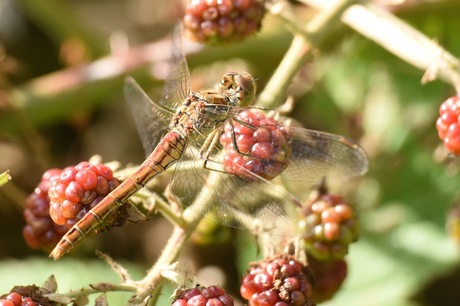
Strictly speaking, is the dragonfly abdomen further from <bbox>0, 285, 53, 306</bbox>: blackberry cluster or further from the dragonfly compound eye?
the dragonfly compound eye

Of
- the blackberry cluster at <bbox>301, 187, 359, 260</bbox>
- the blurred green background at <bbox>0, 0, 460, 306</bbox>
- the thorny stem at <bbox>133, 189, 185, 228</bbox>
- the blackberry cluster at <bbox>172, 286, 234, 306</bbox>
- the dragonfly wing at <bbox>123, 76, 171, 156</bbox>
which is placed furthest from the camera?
the blurred green background at <bbox>0, 0, 460, 306</bbox>

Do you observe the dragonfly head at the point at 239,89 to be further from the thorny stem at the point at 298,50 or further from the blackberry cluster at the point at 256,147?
the blackberry cluster at the point at 256,147

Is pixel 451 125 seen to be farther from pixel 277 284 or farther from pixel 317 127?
pixel 317 127

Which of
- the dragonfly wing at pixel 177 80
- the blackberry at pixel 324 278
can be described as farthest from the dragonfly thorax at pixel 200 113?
the blackberry at pixel 324 278

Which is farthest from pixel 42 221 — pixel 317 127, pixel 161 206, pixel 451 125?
pixel 317 127

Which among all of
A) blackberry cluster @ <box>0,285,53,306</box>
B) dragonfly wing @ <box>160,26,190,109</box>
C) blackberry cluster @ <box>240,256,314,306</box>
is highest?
dragonfly wing @ <box>160,26,190,109</box>

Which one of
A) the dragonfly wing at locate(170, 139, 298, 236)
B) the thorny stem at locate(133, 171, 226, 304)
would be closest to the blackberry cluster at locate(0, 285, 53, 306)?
the thorny stem at locate(133, 171, 226, 304)

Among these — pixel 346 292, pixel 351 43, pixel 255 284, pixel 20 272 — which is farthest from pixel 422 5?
pixel 20 272
